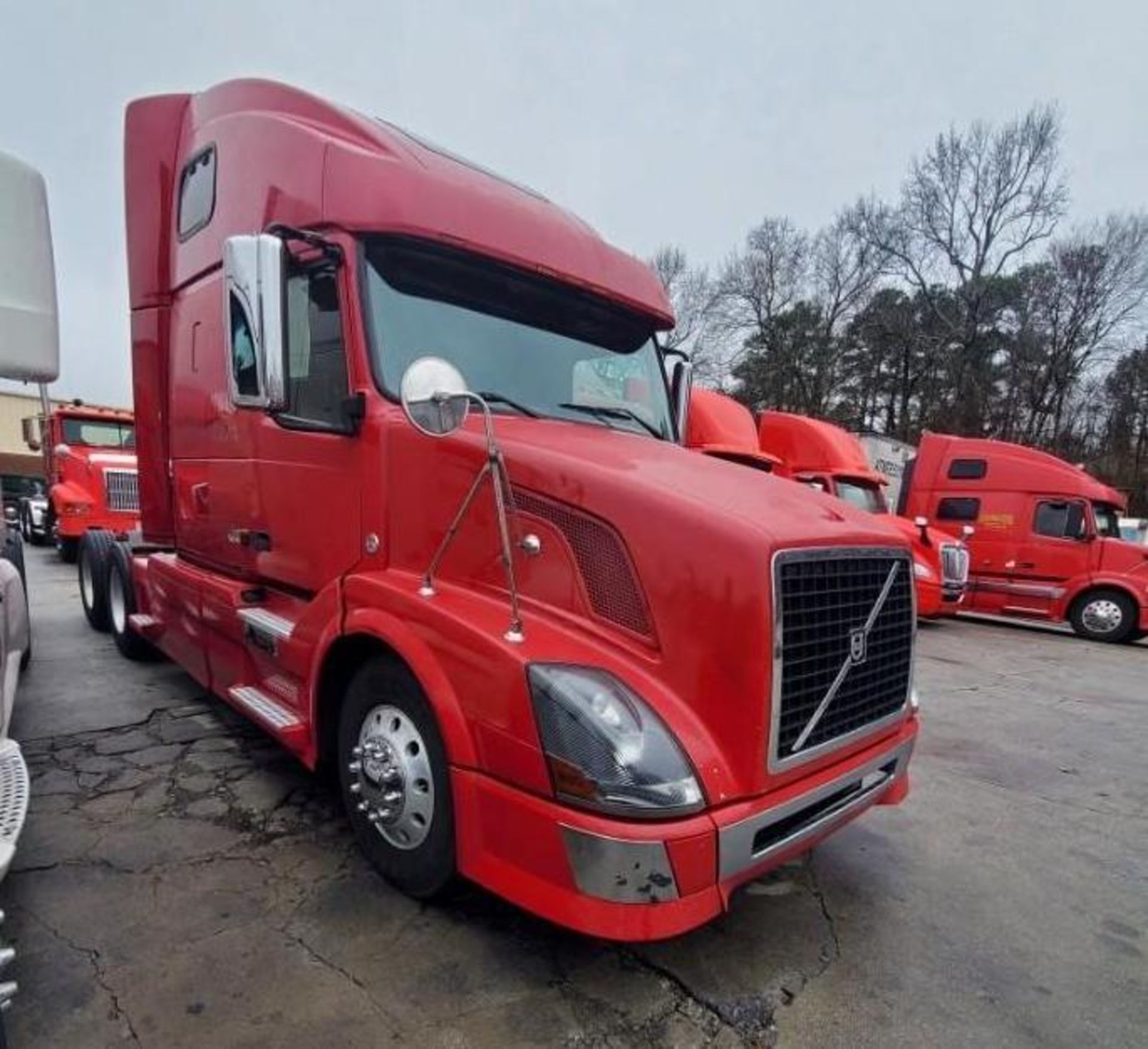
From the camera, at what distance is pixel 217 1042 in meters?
2.01

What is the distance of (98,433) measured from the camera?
497 inches

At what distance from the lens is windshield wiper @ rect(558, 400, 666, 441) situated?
3.20 meters

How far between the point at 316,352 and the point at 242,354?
0.95 feet

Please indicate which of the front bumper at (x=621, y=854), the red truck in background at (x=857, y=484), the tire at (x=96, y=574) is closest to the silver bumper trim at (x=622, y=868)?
the front bumper at (x=621, y=854)

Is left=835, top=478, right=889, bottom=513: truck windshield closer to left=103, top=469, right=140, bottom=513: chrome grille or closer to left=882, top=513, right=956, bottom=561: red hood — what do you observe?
left=882, top=513, right=956, bottom=561: red hood

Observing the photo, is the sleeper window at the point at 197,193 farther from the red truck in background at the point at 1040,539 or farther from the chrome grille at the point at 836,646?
the red truck in background at the point at 1040,539

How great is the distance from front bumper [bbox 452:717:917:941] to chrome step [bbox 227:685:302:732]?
4.23 ft

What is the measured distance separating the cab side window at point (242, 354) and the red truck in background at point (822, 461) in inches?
277

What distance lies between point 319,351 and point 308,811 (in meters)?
2.15

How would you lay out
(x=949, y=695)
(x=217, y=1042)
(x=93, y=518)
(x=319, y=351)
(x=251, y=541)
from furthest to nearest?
(x=93, y=518) < (x=949, y=695) < (x=251, y=541) < (x=319, y=351) < (x=217, y=1042)

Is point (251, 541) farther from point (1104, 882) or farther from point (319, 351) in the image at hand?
point (1104, 882)

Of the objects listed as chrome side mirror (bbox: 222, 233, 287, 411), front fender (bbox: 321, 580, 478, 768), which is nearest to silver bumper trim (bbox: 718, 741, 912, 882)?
front fender (bbox: 321, 580, 478, 768)

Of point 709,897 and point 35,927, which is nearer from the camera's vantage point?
point 709,897

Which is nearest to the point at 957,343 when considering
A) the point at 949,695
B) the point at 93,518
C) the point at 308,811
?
the point at 949,695
